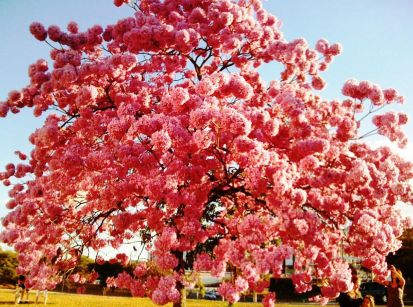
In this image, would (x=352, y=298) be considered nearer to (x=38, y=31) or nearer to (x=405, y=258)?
(x=38, y=31)

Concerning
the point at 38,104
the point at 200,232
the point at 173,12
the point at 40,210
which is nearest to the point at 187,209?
the point at 200,232

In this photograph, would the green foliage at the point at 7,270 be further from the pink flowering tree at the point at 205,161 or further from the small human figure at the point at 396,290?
the small human figure at the point at 396,290

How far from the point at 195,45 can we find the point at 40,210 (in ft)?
21.7

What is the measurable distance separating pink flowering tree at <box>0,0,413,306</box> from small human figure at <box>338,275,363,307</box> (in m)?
0.23

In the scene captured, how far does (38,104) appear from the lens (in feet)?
36.0

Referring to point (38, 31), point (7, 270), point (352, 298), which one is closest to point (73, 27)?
point (38, 31)

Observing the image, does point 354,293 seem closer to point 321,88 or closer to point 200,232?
point 200,232

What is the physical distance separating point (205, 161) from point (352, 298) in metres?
4.48

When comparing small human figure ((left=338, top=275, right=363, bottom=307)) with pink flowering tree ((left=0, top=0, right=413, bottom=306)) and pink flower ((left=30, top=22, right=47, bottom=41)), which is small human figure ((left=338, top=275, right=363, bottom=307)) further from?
pink flower ((left=30, top=22, right=47, bottom=41))

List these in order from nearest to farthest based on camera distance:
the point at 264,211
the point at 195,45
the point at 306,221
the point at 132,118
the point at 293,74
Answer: the point at 306,221, the point at 132,118, the point at 264,211, the point at 195,45, the point at 293,74

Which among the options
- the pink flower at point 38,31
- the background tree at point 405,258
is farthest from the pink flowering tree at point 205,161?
the background tree at point 405,258

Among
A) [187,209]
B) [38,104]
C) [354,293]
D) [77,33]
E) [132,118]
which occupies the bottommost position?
[354,293]

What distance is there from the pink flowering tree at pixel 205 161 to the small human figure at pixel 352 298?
0.23 meters

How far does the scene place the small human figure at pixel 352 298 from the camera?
8.31 metres
